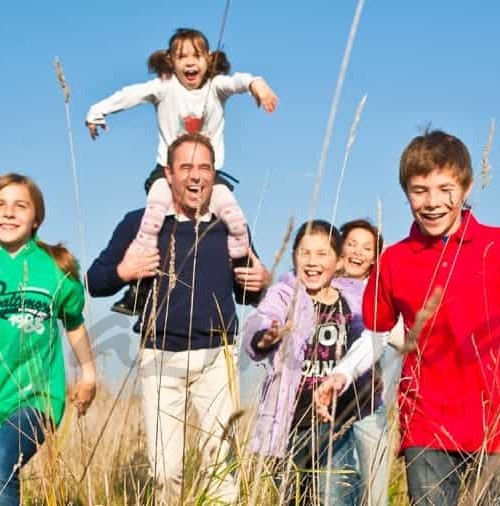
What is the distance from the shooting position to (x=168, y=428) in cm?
414

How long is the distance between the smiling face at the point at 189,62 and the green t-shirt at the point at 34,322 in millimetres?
A: 1699

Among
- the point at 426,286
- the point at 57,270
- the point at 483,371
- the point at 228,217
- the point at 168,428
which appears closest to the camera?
the point at 483,371

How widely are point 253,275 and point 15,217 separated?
1084mm

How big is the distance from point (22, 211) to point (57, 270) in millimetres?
292

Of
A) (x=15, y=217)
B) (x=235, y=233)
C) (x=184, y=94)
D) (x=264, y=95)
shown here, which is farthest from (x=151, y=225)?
(x=184, y=94)

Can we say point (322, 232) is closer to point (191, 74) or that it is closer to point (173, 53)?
Answer: point (191, 74)

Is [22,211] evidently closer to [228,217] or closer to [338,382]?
[228,217]

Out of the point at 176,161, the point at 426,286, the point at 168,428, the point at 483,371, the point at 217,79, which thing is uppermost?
the point at 217,79

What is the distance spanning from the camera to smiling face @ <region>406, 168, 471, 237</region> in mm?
3172

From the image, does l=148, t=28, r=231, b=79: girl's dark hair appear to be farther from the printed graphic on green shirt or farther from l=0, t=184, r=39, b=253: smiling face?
the printed graphic on green shirt

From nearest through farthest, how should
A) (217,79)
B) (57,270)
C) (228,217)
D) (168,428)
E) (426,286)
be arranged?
(426,286) → (57,270) → (168,428) → (228,217) → (217,79)

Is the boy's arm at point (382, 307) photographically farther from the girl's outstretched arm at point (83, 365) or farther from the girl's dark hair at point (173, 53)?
the girl's dark hair at point (173, 53)

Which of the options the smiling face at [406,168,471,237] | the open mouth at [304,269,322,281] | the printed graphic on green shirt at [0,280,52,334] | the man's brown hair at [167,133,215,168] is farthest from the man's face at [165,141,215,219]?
the smiling face at [406,168,471,237]

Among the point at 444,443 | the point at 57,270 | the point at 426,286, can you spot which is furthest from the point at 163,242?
the point at 444,443
